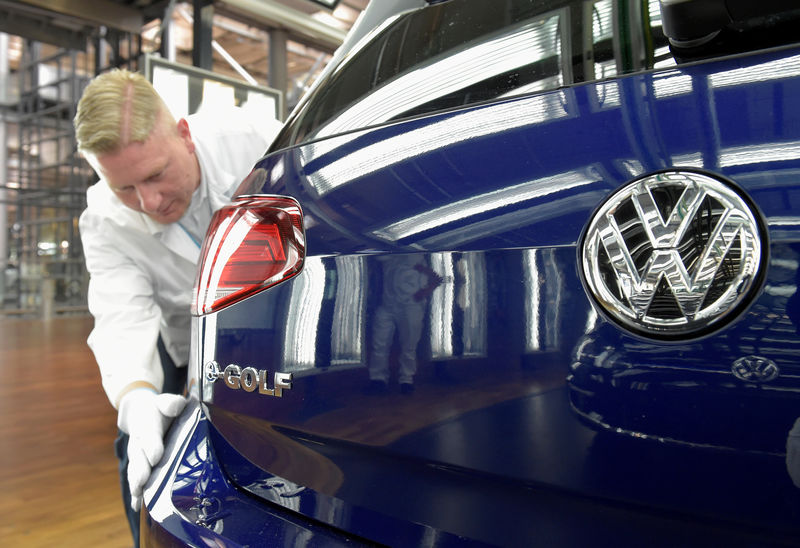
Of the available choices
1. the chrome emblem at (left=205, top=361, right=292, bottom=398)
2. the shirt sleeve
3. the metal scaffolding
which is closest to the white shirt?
the shirt sleeve

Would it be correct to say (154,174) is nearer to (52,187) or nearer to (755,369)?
(755,369)

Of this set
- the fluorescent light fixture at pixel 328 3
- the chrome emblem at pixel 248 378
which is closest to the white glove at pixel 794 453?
the chrome emblem at pixel 248 378

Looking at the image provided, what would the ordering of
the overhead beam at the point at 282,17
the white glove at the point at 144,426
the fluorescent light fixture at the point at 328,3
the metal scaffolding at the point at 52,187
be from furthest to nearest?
the metal scaffolding at the point at 52,187 → the overhead beam at the point at 282,17 → the fluorescent light fixture at the point at 328,3 → the white glove at the point at 144,426

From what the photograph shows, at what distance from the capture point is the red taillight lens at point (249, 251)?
2.25 ft

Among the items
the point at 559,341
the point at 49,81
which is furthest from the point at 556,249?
the point at 49,81

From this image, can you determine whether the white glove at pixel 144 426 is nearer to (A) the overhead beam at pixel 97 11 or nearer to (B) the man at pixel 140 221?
(B) the man at pixel 140 221

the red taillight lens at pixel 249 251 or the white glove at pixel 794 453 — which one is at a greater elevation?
the red taillight lens at pixel 249 251

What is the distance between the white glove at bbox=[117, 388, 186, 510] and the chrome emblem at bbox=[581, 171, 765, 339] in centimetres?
67

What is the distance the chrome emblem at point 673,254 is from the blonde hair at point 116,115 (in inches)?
47.6

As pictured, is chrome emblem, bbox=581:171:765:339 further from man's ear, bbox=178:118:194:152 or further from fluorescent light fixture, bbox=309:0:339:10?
fluorescent light fixture, bbox=309:0:339:10

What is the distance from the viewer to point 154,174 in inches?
55.9

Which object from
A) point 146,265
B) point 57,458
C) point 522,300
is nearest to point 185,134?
point 146,265

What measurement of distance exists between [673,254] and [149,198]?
1.25 m

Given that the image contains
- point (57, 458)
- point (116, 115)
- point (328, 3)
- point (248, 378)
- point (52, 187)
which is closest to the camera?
point (248, 378)
